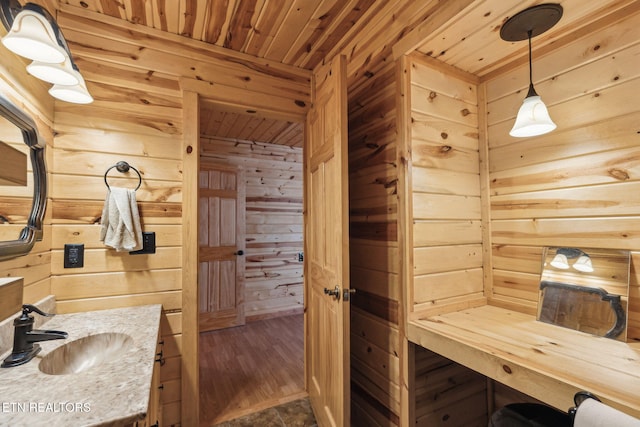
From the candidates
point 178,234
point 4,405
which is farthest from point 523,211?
point 4,405

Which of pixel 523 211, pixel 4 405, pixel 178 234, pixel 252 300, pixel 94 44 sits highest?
pixel 94 44

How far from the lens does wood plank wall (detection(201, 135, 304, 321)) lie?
12.9 feet

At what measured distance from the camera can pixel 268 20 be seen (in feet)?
5.50

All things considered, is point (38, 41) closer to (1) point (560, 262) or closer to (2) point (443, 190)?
(2) point (443, 190)

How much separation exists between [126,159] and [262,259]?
261cm

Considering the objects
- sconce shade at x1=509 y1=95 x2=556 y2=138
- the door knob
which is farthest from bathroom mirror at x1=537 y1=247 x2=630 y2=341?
the door knob

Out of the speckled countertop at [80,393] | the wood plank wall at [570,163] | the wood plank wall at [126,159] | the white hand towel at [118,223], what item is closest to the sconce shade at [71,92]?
the wood plank wall at [126,159]

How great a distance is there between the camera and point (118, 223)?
5.11ft

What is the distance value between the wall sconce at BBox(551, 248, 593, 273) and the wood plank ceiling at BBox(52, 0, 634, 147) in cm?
106

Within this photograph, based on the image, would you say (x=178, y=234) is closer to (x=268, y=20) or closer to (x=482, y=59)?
Result: (x=268, y=20)

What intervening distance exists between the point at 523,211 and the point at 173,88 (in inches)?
89.3

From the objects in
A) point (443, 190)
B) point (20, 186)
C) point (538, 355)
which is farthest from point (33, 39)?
point (538, 355)

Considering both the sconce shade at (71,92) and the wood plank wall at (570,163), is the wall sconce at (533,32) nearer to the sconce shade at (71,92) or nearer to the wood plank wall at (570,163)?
the wood plank wall at (570,163)

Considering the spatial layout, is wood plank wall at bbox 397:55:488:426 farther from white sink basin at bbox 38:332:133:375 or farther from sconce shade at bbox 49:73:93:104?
sconce shade at bbox 49:73:93:104
